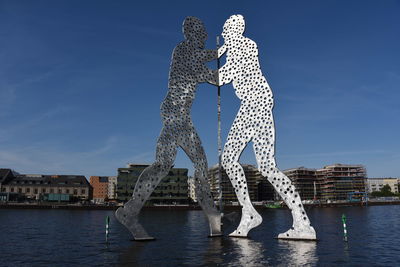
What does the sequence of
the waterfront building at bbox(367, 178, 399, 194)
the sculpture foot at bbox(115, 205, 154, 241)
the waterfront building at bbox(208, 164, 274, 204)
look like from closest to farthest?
the sculpture foot at bbox(115, 205, 154, 241) < the waterfront building at bbox(208, 164, 274, 204) < the waterfront building at bbox(367, 178, 399, 194)

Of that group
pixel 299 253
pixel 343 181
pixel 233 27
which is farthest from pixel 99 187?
pixel 299 253

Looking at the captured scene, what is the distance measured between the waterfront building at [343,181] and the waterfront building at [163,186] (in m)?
50.3

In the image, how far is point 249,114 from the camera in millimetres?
20109

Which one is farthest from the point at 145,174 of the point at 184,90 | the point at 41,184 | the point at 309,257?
the point at 41,184

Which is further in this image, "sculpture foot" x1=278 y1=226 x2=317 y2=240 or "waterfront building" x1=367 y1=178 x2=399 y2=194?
"waterfront building" x1=367 y1=178 x2=399 y2=194

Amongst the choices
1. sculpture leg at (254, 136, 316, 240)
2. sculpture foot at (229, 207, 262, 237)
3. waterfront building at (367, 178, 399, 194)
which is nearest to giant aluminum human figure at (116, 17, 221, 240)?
sculpture foot at (229, 207, 262, 237)

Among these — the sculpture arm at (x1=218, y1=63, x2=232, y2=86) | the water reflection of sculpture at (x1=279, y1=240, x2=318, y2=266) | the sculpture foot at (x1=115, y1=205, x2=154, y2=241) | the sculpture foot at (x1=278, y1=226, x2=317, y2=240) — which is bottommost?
the water reflection of sculpture at (x1=279, y1=240, x2=318, y2=266)

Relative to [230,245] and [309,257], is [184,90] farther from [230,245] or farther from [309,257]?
[309,257]

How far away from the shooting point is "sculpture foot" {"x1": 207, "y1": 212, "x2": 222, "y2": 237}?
67.9ft

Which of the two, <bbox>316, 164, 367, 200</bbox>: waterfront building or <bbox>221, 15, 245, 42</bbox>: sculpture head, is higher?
<bbox>221, 15, 245, 42</bbox>: sculpture head

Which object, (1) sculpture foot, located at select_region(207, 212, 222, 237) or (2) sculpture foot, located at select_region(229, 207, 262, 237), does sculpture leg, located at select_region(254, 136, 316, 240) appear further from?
(1) sculpture foot, located at select_region(207, 212, 222, 237)

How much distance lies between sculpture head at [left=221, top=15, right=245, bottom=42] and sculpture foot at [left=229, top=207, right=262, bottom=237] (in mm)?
10010

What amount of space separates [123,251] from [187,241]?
5.18 metres

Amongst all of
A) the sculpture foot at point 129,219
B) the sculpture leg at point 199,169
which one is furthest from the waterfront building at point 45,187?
the sculpture leg at point 199,169
